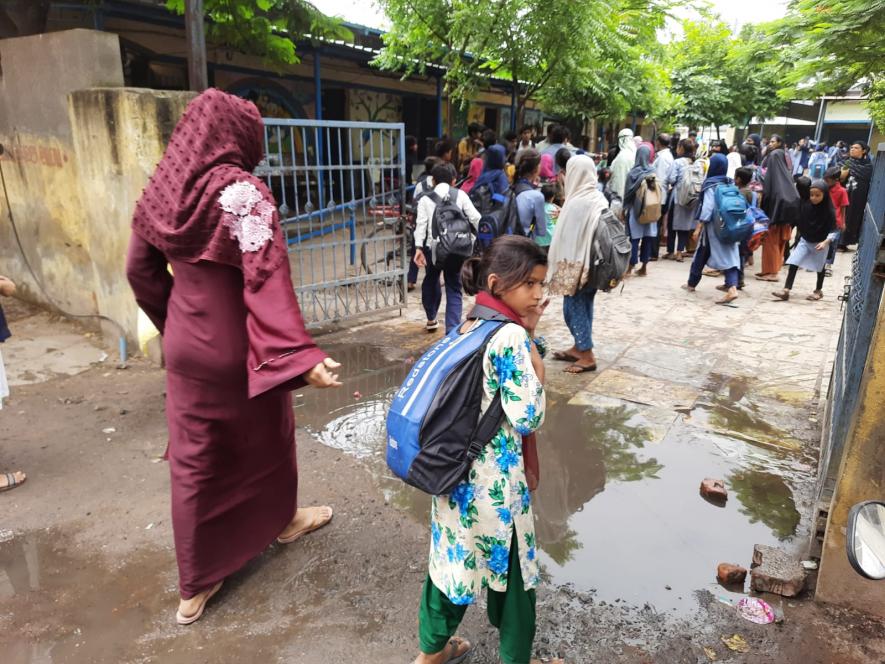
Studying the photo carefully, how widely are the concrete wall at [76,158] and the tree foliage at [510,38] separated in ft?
16.8

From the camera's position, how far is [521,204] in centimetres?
559

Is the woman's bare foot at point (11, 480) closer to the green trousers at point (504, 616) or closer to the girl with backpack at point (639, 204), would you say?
the green trousers at point (504, 616)

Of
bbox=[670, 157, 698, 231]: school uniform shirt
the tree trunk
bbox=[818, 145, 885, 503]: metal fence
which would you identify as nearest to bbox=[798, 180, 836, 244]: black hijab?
bbox=[670, 157, 698, 231]: school uniform shirt

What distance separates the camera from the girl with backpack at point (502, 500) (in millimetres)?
1819

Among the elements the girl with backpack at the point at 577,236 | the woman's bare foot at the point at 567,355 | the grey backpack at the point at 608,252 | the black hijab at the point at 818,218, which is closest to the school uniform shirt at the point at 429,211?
the girl with backpack at the point at 577,236

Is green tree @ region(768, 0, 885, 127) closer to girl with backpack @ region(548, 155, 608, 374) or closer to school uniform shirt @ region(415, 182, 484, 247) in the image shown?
girl with backpack @ region(548, 155, 608, 374)

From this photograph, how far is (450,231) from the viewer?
17.1 feet

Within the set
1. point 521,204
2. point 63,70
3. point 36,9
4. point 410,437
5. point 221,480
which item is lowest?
point 221,480

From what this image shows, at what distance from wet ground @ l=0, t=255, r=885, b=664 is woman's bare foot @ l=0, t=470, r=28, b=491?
0.16ft

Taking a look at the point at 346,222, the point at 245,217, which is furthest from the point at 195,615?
the point at 346,222

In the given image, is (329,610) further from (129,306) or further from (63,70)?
(63,70)

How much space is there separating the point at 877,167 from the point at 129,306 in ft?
16.9

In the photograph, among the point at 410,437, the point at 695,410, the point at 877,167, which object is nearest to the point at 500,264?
the point at 410,437

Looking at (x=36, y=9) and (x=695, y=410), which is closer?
(x=695, y=410)
